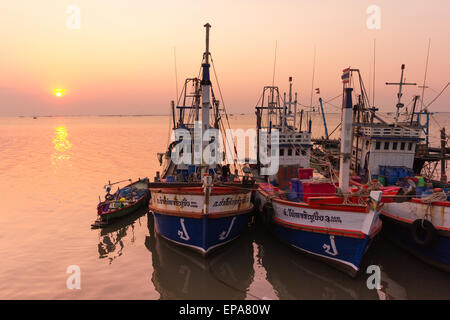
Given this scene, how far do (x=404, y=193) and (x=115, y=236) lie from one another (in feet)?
57.5

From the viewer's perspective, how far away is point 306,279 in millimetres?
13719

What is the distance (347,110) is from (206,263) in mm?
10254

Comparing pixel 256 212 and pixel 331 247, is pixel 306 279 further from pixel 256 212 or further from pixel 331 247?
pixel 256 212

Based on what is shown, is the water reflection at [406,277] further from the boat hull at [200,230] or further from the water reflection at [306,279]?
the boat hull at [200,230]

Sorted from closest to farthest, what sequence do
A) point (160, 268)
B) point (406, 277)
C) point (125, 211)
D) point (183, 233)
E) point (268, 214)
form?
point (406, 277) → point (160, 268) → point (183, 233) → point (268, 214) → point (125, 211)

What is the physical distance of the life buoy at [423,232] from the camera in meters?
13.8

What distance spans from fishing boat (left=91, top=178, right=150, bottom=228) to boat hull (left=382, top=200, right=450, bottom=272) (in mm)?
17901

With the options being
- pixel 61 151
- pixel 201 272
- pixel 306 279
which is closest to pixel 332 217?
pixel 306 279

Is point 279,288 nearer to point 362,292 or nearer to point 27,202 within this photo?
point 362,292

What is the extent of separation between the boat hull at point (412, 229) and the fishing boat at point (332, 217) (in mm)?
1789

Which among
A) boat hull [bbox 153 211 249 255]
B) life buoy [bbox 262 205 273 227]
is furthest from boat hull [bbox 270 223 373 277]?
boat hull [bbox 153 211 249 255]

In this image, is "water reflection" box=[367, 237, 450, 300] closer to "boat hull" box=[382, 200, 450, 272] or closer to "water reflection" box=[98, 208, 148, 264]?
"boat hull" box=[382, 200, 450, 272]

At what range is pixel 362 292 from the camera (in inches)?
501

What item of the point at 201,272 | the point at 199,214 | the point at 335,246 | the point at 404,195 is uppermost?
the point at 404,195
